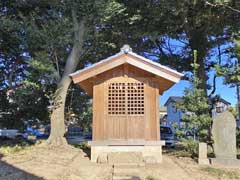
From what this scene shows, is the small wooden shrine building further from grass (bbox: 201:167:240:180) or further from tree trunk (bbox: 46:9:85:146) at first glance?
tree trunk (bbox: 46:9:85:146)

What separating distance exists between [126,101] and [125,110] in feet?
1.11

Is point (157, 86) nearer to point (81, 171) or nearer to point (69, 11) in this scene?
point (81, 171)

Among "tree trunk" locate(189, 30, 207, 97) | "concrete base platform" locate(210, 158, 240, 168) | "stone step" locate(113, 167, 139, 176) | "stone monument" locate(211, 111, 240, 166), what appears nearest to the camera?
"stone step" locate(113, 167, 139, 176)

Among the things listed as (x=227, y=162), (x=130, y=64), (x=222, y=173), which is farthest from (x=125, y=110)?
(x=222, y=173)

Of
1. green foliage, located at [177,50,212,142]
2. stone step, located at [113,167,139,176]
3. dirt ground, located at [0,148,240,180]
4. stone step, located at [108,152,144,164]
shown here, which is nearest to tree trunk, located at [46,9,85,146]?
dirt ground, located at [0,148,240,180]

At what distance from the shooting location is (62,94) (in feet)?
53.0

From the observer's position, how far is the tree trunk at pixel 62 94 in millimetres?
15727

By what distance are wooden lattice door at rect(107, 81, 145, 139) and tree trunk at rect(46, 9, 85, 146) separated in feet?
14.4

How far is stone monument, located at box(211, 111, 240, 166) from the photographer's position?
11438mm

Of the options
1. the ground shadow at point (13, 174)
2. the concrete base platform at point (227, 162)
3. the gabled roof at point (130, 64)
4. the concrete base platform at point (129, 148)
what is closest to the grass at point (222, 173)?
the concrete base platform at point (227, 162)

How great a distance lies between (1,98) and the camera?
800 inches

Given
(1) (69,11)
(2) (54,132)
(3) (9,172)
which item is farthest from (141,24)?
(3) (9,172)

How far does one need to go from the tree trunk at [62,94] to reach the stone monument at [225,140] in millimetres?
7236

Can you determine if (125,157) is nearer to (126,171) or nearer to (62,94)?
(126,171)
